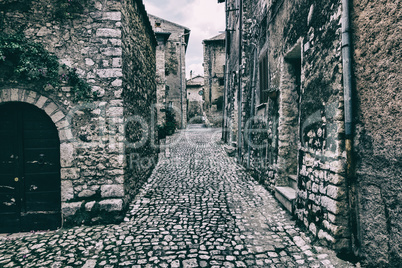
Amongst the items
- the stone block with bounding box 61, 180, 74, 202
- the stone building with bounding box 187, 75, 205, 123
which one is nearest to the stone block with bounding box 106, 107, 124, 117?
the stone block with bounding box 61, 180, 74, 202

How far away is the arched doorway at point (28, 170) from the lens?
373 cm

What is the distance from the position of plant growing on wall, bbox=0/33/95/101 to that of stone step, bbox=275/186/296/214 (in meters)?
3.98

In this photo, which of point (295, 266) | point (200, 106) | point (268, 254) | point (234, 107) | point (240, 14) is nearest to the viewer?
point (295, 266)

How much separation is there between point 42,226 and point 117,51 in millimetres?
3288

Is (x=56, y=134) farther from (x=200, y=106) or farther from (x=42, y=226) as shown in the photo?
(x=200, y=106)

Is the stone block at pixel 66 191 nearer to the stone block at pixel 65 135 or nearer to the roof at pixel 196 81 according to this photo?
the stone block at pixel 65 135

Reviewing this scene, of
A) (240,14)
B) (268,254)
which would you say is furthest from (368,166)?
(240,14)

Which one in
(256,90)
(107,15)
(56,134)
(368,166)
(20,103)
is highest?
(107,15)

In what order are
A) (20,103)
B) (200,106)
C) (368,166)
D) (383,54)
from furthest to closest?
(200,106) < (20,103) < (368,166) < (383,54)

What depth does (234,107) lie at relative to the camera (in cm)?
1099

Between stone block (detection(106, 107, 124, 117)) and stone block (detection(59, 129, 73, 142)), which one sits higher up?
stone block (detection(106, 107, 124, 117))

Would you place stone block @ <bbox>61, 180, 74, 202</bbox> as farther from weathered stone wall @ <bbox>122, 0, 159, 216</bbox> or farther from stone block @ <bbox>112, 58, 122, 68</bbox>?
stone block @ <bbox>112, 58, 122, 68</bbox>

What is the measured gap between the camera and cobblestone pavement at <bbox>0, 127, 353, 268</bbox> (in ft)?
8.81

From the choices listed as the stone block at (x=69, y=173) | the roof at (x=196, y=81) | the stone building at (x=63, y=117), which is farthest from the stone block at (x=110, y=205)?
the roof at (x=196, y=81)
